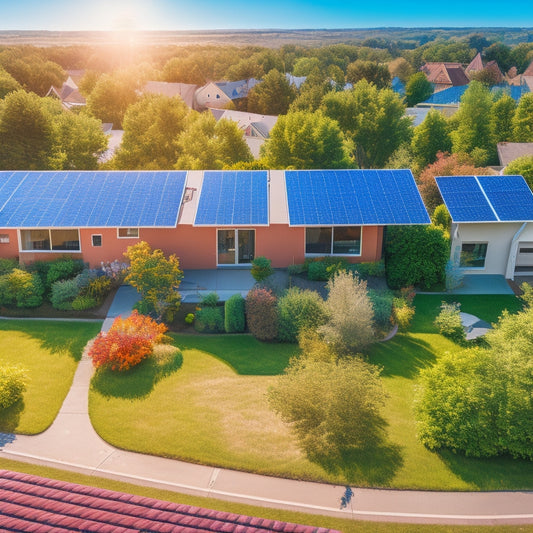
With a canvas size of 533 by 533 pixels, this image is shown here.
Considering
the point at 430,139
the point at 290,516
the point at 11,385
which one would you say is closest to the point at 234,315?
the point at 11,385

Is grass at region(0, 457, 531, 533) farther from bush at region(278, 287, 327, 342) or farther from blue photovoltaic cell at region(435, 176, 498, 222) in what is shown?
blue photovoltaic cell at region(435, 176, 498, 222)

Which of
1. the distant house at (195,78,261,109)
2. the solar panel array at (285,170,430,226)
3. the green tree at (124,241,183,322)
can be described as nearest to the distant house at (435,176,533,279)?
the solar panel array at (285,170,430,226)

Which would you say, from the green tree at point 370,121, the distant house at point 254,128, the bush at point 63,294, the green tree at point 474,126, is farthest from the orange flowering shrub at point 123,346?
the green tree at point 474,126

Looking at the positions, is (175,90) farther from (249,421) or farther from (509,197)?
(249,421)

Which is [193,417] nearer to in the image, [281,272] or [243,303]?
[243,303]

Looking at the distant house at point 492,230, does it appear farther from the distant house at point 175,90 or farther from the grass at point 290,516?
the distant house at point 175,90
